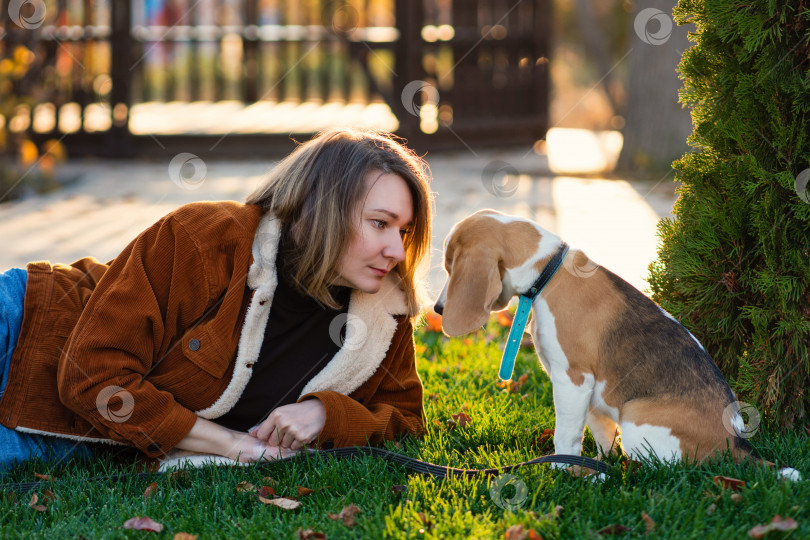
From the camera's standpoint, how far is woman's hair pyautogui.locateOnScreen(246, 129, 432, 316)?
331 centimetres

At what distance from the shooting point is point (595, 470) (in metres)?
3.19

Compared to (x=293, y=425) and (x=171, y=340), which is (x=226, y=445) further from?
(x=171, y=340)

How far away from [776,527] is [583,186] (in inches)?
338

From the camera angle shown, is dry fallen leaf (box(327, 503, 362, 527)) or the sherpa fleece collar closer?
dry fallen leaf (box(327, 503, 362, 527))

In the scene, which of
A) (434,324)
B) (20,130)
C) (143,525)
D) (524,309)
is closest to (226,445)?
(143,525)

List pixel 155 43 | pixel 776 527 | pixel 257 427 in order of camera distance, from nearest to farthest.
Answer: pixel 776 527, pixel 257 427, pixel 155 43

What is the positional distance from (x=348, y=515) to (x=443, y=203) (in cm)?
674

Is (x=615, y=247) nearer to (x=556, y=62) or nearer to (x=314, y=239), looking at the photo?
(x=314, y=239)

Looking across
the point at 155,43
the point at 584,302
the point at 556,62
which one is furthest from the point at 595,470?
the point at 556,62

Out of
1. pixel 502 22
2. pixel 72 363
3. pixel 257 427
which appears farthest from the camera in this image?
pixel 502 22

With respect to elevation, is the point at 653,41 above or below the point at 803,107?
above

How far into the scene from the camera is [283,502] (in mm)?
A: 3082

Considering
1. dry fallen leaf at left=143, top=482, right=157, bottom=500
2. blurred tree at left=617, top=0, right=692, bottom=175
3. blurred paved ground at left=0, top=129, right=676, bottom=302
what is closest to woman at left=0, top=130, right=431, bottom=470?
dry fallen leaf at left=143, top=482, right=157, bottom=500

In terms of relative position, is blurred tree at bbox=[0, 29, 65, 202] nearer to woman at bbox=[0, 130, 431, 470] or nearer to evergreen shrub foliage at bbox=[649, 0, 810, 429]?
woman at bbox=[0, 130, 431, 470]
